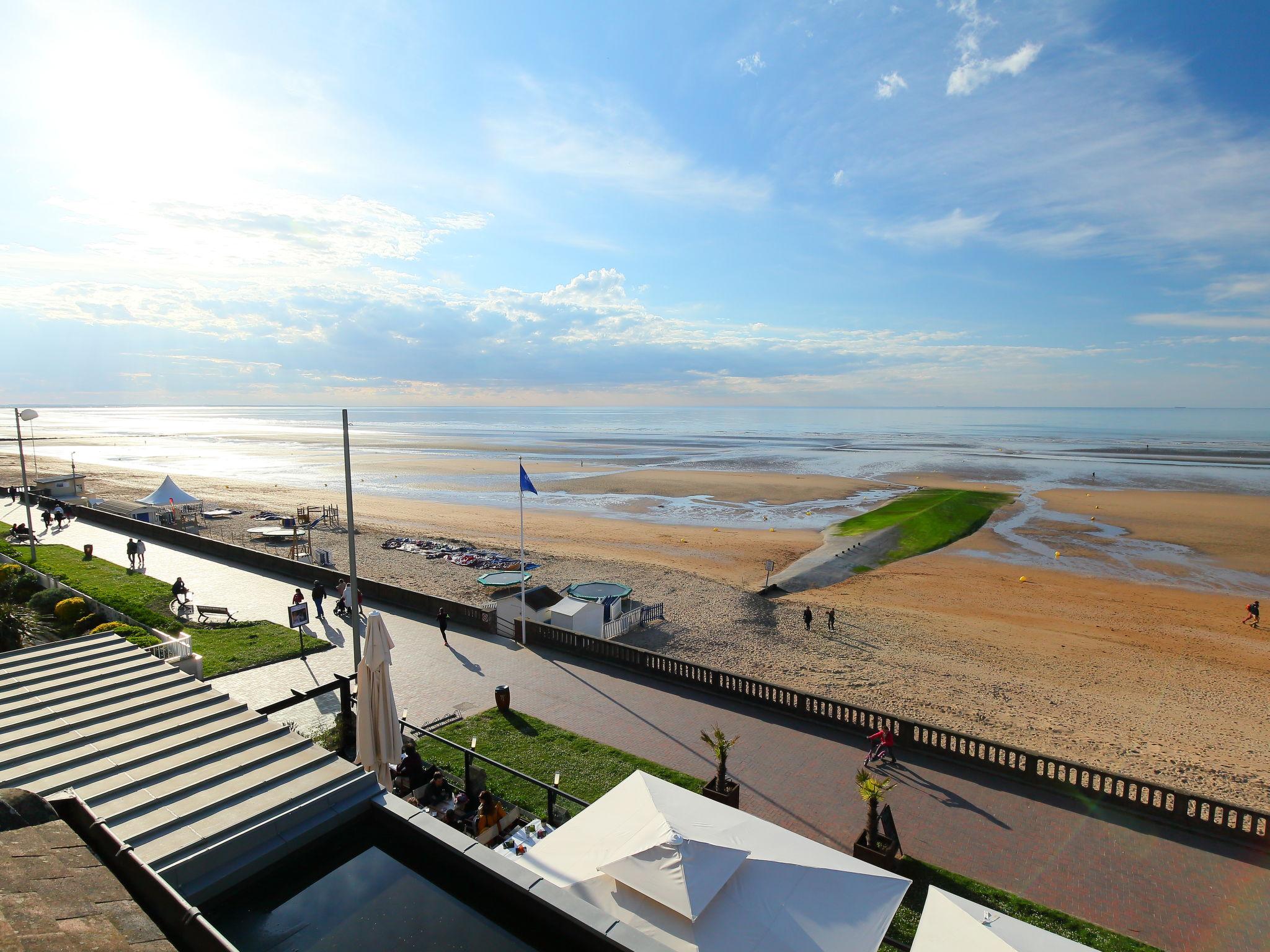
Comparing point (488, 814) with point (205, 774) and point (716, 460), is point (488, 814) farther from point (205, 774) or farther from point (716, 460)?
point (716, 460)

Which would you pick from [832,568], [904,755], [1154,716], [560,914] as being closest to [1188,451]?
[832,568]

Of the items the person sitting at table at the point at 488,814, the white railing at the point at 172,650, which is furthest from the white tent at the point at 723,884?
the white railing at the point at 172,650

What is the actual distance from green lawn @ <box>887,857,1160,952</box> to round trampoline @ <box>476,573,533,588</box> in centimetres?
1655

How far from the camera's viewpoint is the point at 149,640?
49.9ft

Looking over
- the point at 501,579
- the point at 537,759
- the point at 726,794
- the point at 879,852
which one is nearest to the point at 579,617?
the point at 501,579

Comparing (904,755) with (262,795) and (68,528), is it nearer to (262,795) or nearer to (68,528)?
(262,795)

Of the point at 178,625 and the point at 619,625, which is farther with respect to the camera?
the point at 619,625

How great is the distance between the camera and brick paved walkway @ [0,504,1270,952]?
8.88 meters

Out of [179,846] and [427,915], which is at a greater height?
[179,846]

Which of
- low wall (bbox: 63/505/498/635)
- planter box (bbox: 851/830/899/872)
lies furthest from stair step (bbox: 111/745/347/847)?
low wall (bbox: 63/505/498/635)

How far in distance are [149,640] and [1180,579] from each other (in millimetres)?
42232

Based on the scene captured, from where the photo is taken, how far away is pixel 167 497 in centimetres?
3606

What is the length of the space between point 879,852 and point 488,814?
18.7ft

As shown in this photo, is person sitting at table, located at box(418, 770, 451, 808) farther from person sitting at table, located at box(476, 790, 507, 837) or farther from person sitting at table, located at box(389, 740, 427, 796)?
person sitting at table, located at box(476, 790, 507, 837)
